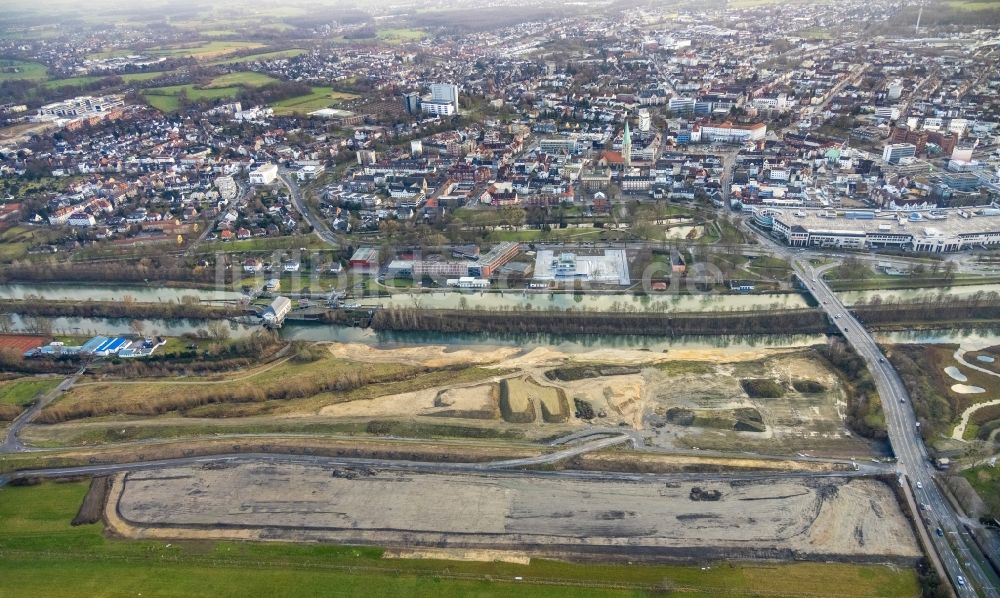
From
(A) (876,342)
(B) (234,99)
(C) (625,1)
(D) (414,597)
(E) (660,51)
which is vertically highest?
(C) (625,1)

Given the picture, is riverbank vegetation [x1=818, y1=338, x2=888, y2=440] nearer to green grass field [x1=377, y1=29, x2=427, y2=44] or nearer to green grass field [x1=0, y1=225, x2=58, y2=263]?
green grass field [x1=0, y1=225, x2=58, y2=263]

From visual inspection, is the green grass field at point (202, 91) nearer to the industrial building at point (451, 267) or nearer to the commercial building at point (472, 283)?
the industrial building at point (451, 267)

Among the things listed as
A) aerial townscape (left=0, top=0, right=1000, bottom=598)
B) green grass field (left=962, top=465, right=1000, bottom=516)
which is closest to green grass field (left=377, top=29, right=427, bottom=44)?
aerial townscape (left=0, top=0, right=1000, bottom=598)

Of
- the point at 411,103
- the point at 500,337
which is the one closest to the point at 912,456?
the point at 500,337

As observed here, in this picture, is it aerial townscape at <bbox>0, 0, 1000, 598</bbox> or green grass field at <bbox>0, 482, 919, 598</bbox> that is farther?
aerial townscape at <bbox>0, 0, 1000, 598</bbox>

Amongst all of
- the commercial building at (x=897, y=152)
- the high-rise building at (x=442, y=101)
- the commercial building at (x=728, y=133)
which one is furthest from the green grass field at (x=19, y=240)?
the commercial building at (x=897, y=152)

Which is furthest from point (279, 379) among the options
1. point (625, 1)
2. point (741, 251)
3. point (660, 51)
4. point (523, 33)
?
point (625, 1)

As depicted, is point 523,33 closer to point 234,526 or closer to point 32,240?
point 32,240
